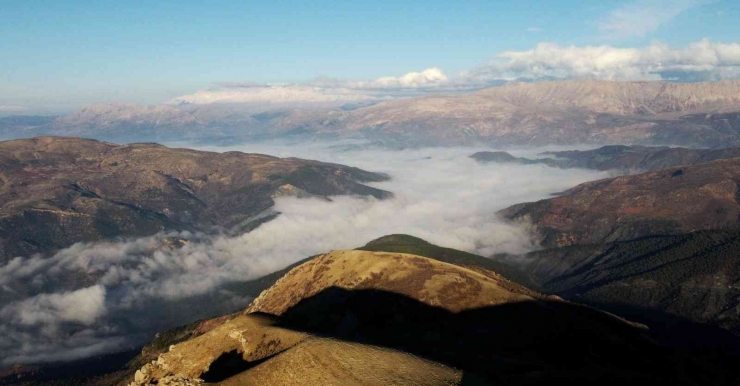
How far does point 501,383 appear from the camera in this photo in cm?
13300

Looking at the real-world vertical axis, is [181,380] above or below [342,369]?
below

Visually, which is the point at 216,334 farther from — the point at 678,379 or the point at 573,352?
the point at 678,379

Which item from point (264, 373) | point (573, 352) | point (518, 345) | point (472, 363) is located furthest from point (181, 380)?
point (573, 352)

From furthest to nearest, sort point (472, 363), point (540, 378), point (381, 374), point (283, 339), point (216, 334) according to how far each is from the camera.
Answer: point (216, 334) → point (283, 339) → point (472, 363) → point (540, 378) → point (381, 374)

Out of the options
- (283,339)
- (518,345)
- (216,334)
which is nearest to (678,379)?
(518,345)

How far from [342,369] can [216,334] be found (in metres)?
68.8

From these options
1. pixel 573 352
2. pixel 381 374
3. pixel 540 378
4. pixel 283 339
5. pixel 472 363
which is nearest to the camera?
pixel 381 374

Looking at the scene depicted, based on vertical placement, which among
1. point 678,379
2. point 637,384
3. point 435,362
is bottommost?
point 678,379

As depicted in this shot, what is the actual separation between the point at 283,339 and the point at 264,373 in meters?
33.0

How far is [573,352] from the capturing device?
196250mm

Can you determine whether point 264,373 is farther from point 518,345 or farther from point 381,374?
point 518,345

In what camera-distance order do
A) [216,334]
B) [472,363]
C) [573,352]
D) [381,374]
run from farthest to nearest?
1. [573,352]
2. [216,334]
3. [472,363]
4. [381,374]

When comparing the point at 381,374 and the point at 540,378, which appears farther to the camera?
the point at 540,378

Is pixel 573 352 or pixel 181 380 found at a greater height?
pixel 181 380
